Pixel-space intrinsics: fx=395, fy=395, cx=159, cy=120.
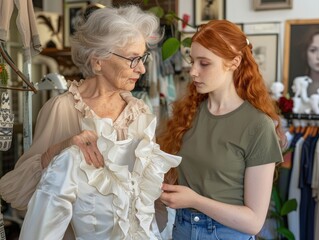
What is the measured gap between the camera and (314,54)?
119 inches

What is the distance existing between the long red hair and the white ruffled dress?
10.3 inches

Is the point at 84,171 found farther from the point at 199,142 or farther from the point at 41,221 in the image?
the point at 199,142

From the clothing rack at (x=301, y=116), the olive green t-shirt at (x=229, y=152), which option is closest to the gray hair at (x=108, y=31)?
the olive green t-shirt at (x=229, y=152)

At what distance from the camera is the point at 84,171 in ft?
3.29

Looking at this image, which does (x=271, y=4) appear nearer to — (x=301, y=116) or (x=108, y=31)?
(x=301, y=116)

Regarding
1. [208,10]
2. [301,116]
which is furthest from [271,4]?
[301,116]

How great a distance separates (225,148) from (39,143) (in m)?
0.57

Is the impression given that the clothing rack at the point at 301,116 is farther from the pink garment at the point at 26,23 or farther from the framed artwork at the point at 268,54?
the pink garment at the point at 26,23

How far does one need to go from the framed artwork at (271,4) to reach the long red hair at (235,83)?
6.28 feet

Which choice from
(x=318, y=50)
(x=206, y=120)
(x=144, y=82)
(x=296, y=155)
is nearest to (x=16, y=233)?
(x=144, y=82)

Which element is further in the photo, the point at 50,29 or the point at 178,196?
the point at 50,29

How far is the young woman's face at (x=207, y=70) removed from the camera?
1.25 metres

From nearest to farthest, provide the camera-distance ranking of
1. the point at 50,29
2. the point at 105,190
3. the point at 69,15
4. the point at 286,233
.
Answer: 1. the point at 105,190
2. the point at 286,233
3. the point at 50,29
4. the point at 69,15

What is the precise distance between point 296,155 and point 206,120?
163cm
